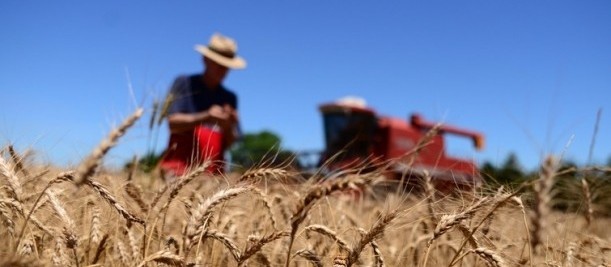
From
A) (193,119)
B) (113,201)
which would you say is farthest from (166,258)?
(193,119)

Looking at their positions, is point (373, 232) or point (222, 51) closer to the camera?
point (373, 232)

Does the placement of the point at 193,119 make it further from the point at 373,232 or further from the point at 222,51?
the point at 373,232

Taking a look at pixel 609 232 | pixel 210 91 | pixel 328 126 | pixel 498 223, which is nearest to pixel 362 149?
pixel 328 126

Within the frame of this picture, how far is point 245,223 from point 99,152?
57.3 inches

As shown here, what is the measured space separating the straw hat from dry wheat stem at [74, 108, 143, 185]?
3.63m

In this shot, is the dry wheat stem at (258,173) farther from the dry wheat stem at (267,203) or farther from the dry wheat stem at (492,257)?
the dry wheat stem at (492,257)

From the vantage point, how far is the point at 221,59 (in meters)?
4.99

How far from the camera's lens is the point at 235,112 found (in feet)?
15.6

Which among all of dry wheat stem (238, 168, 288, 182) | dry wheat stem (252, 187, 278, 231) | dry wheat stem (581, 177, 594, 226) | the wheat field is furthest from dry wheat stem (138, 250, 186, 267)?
dry wheat stem (581, 177, 594, 226)

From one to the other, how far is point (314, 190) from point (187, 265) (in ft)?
1.39

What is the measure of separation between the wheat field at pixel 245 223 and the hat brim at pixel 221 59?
7.26 feet

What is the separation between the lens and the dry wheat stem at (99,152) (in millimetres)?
1130

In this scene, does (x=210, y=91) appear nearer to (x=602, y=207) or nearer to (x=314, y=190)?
(x=602, y=207)

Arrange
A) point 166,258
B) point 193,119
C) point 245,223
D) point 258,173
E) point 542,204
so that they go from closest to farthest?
point 542,204, point 166,258, point 258,173, point 245,223, point 193,119
